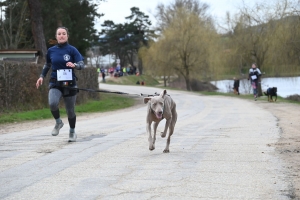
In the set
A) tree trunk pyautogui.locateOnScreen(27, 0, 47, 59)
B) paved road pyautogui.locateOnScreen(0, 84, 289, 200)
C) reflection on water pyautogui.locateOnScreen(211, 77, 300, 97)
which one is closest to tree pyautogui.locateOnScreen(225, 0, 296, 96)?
reflection on water pyautogui.locateOnScreen(211, 77, 300, 97)

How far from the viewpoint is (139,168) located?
6.72m

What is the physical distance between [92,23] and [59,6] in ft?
33.4

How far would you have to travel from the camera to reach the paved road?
536 cm

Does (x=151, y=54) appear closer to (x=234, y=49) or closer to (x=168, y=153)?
(x=234, y=49)

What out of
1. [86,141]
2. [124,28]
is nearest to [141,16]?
[124,28]

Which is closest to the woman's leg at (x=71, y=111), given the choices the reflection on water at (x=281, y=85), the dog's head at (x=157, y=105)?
the dog's head at (x=157, y=105)

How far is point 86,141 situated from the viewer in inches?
384

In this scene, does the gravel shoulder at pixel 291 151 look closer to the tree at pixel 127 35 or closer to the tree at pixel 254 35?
the tree at pixel 254 35

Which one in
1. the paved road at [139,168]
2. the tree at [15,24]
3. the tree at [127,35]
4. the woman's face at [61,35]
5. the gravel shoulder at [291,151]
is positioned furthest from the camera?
the tree at [127,35]

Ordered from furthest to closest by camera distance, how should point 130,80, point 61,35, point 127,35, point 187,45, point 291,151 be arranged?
point 127,35 < point 130,80 < point 187,45 < point 61,35 < point 291,151

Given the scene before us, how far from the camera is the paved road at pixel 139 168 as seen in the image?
17.6ft

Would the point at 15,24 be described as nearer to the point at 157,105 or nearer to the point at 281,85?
the point at 281,85

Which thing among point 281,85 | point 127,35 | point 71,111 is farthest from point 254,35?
point 127,35

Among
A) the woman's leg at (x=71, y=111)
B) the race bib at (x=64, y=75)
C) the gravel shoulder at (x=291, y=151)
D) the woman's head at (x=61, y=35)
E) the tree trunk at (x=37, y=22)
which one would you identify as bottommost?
the gravel shoulder at (x=291, y=151)
